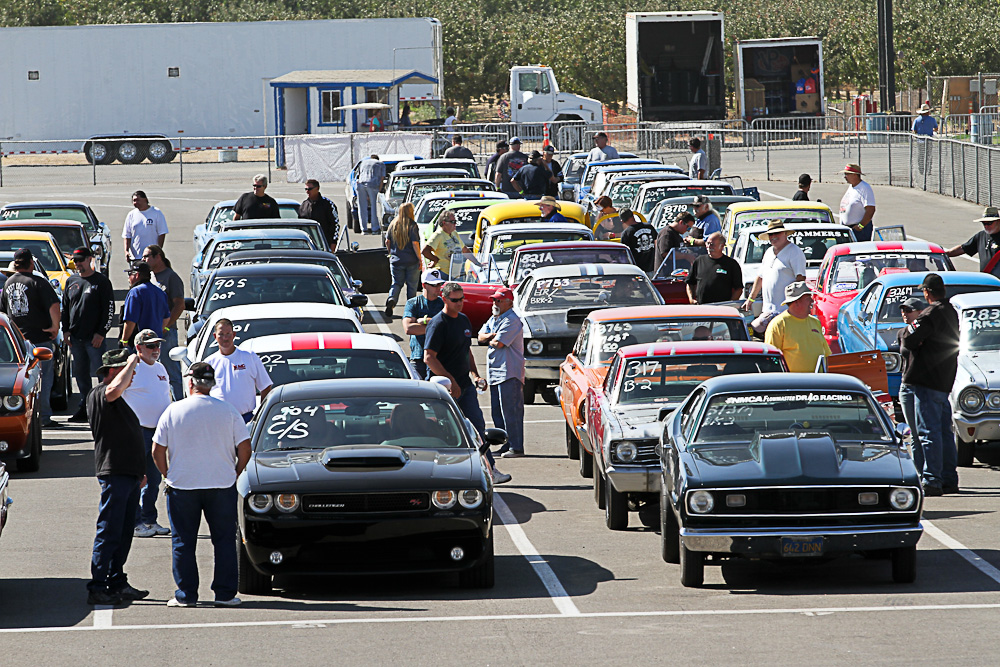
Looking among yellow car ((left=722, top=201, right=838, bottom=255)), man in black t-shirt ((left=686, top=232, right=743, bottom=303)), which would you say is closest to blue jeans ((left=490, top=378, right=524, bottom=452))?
man in black t-shirt ((left=686, top=232, right=743, bottom=303))

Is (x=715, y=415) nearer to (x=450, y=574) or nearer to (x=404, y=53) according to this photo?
(x=450, y=574)

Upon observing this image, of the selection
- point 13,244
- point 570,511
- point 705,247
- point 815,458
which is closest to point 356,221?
point 13,244

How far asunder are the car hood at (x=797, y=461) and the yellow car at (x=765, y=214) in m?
13.5

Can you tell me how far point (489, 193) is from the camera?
91.4 feet

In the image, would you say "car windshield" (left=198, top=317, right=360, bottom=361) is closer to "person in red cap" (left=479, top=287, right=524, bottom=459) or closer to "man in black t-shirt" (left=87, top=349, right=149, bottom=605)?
"person in red cap" (left=479, top=287, right=524, bottom=459)

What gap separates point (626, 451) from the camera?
36.0 feet

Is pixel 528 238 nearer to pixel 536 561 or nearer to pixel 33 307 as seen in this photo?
pixel 33 307

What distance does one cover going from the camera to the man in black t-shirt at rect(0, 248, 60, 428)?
16.0 metres

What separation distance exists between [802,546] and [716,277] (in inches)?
347

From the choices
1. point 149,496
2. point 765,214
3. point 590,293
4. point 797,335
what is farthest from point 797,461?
point 765,214

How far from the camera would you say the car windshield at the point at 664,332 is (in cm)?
1359

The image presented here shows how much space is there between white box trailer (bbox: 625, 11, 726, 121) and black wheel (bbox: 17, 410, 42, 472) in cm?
4255

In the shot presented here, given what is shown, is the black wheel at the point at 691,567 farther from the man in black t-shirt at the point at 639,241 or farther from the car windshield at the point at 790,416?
the man in black t-shirt at the point at 639,241

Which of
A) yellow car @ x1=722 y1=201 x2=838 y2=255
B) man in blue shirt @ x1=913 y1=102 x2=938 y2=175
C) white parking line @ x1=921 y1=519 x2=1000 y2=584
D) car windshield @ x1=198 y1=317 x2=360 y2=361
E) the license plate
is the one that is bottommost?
white parking line @ x1=921 y1=519 x2=1000 y2=584
